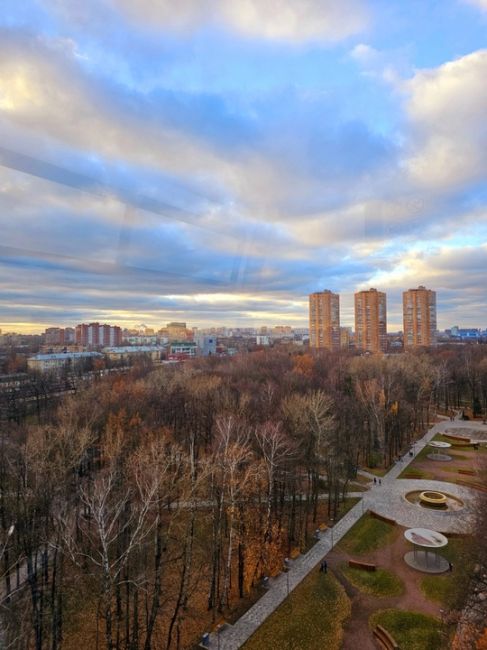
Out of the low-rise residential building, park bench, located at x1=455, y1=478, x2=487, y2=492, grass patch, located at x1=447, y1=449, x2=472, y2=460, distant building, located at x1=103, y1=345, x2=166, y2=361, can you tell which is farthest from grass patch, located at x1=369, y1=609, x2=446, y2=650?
the low-rise residential building

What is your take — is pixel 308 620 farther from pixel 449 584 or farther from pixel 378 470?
pixel 378 470

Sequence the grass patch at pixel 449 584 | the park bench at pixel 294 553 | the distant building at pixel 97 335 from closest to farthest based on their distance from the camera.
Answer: the grass patch at pixel 449 584 < the park bench at pixel 294 553 < the distant building at pixel 97 335

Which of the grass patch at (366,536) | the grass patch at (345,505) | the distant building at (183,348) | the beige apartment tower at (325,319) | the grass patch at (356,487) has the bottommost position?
the grass patch at (356,487)

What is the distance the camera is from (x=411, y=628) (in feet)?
24.1

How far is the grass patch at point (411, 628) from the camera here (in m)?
6.91

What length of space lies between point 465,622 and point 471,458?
43.3 feet

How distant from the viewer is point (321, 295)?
4453 cm

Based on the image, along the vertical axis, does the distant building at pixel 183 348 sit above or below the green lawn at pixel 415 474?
above

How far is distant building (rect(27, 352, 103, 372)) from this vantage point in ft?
114

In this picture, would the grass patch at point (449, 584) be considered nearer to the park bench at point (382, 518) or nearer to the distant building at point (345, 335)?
the park bench at point (382, 518)

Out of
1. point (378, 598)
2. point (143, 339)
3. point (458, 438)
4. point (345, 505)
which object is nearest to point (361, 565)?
point (378, 598)

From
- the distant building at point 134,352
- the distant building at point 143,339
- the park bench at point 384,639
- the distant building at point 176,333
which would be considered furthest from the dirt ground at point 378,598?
the distant building at point 143,339

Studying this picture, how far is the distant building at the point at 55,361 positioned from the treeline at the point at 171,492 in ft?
40.6

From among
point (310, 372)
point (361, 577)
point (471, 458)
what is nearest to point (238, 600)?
point (361, 577)
